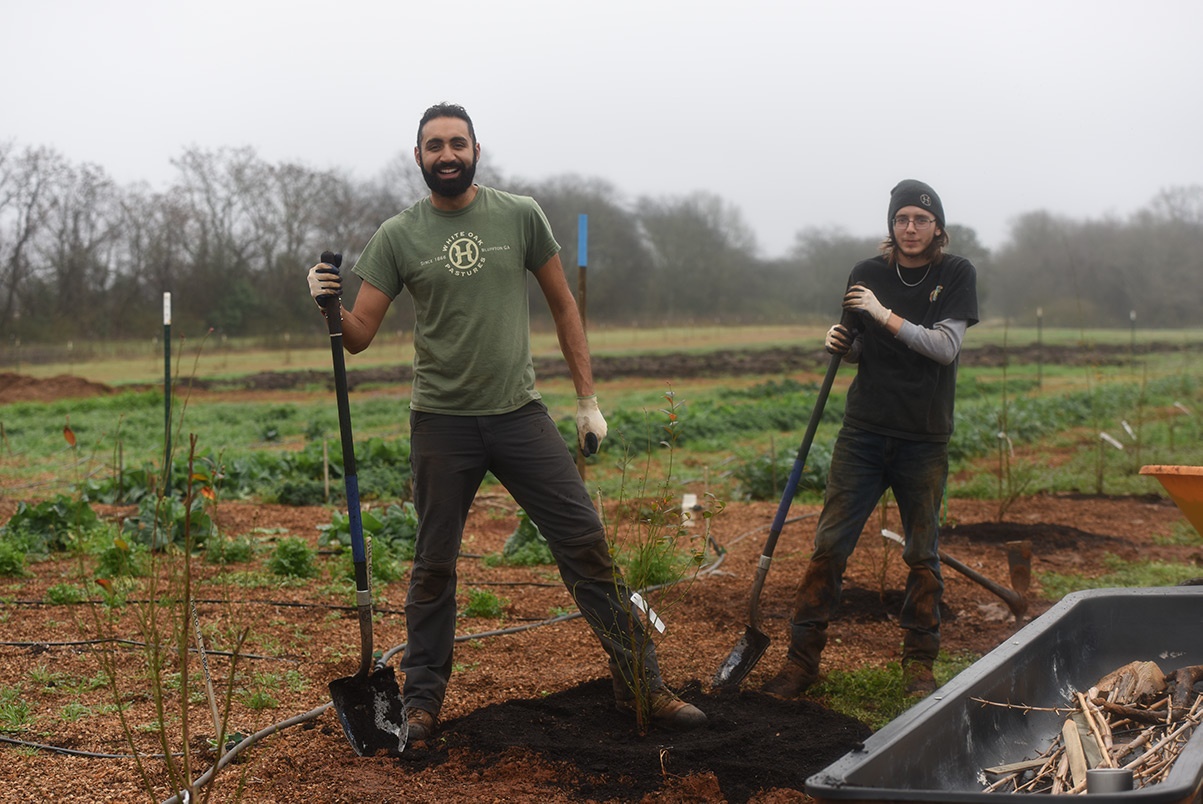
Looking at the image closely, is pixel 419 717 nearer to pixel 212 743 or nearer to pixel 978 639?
pixel 212 743

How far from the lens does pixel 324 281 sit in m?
3.84

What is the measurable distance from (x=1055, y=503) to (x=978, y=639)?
14.6ft

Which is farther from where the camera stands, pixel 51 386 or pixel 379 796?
pixel 51 386

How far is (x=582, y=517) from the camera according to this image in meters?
4.06

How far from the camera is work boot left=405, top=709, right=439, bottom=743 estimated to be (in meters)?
3.89

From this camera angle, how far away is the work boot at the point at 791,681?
4570mm

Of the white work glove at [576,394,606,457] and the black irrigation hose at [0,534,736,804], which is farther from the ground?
the white work glove at [576,394,606,457]

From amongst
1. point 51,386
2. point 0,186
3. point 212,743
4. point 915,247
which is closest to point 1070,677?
point 915,247

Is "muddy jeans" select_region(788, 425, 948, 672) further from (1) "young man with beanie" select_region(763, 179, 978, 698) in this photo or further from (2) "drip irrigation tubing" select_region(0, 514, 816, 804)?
(2) "drip irrigation tubing" select_region(0, 514, 816, 804)

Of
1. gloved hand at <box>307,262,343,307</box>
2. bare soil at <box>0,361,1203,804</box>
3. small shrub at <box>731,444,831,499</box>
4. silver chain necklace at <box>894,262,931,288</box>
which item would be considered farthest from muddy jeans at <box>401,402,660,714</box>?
small shrub at <box>731,444,831,499</box>

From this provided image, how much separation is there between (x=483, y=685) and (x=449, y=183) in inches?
82.4

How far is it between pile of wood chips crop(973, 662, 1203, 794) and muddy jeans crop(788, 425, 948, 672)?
102cm

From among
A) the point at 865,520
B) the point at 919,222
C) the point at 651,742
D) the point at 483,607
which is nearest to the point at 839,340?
the point at 919,222

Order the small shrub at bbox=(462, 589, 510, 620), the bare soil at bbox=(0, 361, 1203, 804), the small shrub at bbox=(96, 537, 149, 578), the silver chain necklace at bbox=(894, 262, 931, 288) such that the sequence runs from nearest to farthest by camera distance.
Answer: the bare soil at bbox=(0, 361, 1203, 804), the silver chain necklace at bbox=(894, 262, 931, 288), the small shrub at bbox=(462, 589, 510, 620), the small shrub at bbox=(96, 537, 149, 578)
